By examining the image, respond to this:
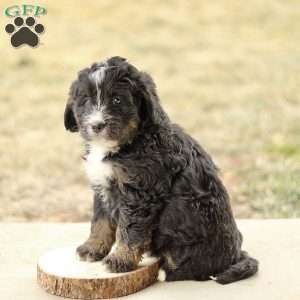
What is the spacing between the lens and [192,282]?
6.08 meters

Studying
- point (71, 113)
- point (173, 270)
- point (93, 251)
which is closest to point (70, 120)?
point (71, 113)

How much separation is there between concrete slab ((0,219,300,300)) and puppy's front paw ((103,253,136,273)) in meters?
0.25

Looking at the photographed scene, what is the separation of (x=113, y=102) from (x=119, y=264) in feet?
4.40

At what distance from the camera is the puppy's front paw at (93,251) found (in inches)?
243

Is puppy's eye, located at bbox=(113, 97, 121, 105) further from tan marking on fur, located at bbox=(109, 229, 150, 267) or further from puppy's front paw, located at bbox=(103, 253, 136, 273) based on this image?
puppy's front paw, located at bbox=(103, 253, 136, 273)

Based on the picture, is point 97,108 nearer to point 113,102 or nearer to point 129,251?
point 113,102

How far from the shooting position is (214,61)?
18.4m

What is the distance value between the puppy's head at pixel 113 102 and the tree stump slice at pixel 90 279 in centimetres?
112

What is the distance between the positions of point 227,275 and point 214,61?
12834 millimetres

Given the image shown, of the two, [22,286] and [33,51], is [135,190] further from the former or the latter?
[33,51]

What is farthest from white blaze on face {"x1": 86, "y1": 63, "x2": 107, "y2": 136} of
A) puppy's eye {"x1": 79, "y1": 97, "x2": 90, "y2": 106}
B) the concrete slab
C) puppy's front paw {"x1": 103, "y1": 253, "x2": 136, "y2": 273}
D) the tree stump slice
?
the concrete slab

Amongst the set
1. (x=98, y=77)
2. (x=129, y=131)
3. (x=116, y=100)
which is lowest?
(x=129, y=131)

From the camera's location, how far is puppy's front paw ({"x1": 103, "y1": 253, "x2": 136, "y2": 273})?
230 inches

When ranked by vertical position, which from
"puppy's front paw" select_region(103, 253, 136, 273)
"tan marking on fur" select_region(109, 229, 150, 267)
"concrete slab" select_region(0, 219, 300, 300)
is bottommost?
"concrete slab" select_region(0, 219, 300, 300)
